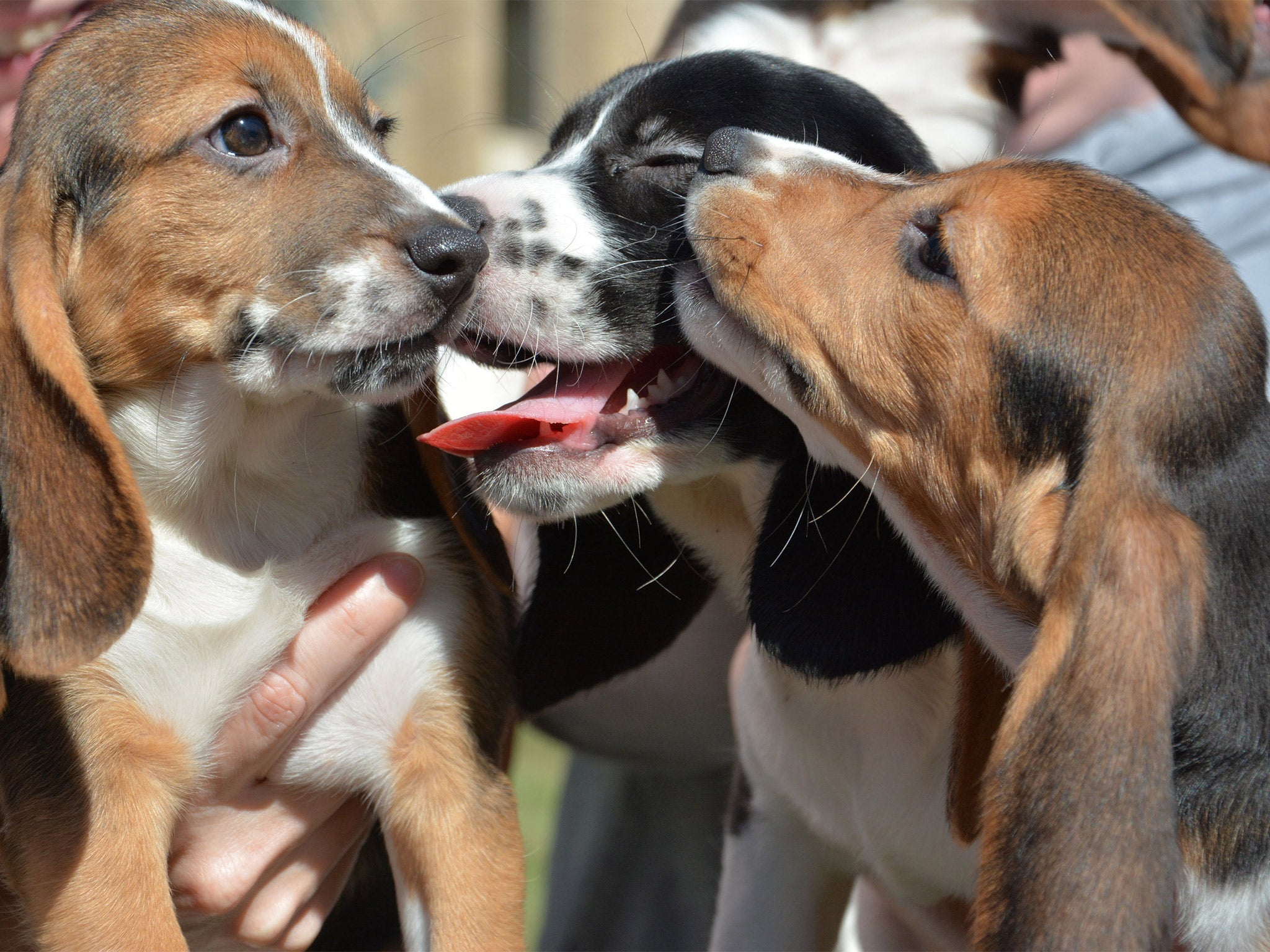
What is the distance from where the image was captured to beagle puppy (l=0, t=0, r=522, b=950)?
241 centimetres

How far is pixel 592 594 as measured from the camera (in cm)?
337

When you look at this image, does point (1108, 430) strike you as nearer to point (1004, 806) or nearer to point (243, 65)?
point (1004, 806)

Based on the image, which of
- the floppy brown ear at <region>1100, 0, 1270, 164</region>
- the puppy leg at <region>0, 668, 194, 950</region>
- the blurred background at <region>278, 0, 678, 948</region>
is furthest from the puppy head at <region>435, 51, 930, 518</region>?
the blurred background at <region>278, 0, 678, 948</region>

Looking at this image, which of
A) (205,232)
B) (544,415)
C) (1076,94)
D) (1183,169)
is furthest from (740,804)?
(1076,94)

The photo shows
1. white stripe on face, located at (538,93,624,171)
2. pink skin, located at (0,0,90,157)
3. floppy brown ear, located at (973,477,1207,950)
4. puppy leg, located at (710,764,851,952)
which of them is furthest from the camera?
pink skin, located at (0,0,90,157)

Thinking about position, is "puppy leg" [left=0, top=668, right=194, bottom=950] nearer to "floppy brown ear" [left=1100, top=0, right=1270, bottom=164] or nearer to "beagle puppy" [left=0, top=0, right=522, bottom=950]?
"beagle puppy" [left=0, top=0, right=522, bottom=950]

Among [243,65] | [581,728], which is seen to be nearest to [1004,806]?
[243,65]

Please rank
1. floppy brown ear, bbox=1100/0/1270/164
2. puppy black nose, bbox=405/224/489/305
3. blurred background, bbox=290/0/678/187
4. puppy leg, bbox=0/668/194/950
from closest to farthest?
puppy leg, bbox=0/668/194/950 < puppy black nose, bbox=405/224/489/305 < floppy brown ear, bbox=1100/0/1270/164 < blurred background, bbox=290/0/678/187

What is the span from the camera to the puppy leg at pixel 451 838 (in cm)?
274

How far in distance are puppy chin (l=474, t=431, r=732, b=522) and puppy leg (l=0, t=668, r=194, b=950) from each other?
91cm

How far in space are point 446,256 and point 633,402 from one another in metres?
0.67

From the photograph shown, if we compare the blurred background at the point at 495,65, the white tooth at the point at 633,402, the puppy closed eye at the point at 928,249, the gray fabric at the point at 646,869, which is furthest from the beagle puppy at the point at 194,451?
the blurred background at the point at 495,65

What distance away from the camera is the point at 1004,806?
2.07 m

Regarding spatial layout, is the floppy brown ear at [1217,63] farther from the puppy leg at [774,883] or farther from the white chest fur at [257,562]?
the white chest fur at [257,562]
